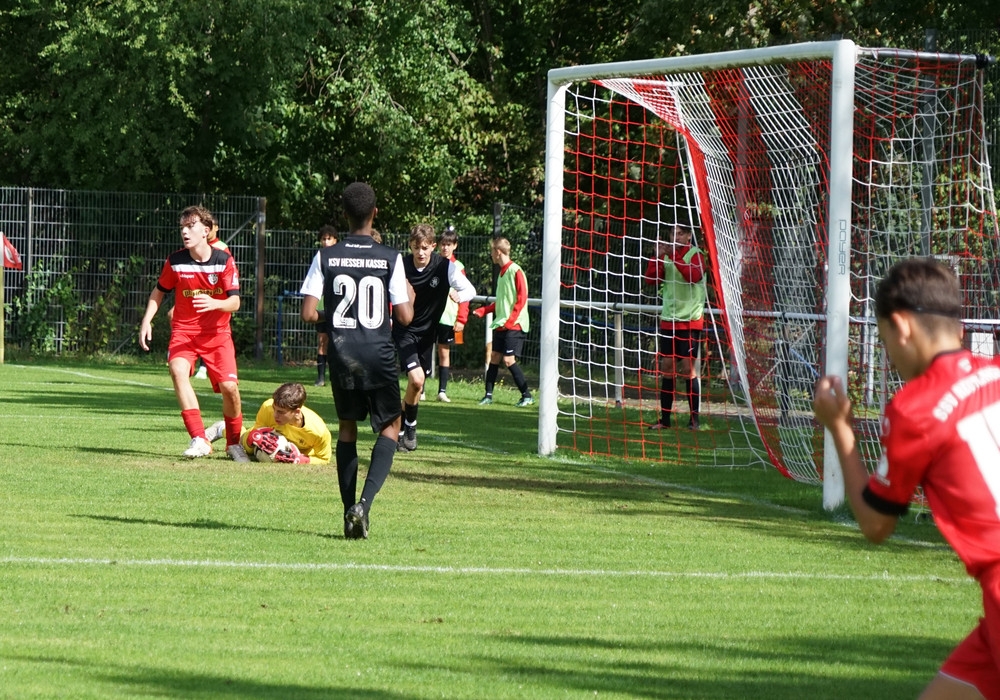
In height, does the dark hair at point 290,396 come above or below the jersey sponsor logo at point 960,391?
below

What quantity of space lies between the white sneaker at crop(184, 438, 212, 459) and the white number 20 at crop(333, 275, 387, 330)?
4.00 m

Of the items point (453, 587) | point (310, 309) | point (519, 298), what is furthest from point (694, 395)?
point (453, 587)

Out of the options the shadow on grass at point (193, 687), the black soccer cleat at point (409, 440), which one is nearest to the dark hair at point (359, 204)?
the shadow on grass at point (193, 687)

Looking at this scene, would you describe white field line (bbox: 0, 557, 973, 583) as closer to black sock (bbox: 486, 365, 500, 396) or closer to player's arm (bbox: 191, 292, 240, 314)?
player's arm (bbox: 191, 292, 240, 314)

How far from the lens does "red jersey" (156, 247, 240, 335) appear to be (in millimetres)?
11656

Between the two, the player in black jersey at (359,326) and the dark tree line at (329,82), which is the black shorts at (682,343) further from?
the dark tree line at (329,82)

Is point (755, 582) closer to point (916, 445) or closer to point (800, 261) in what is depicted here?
point (916, 445)

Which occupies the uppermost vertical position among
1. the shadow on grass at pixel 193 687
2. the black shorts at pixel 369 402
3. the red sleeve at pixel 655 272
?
the red sleeve at pixel 655 272

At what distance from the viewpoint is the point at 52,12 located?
86.0 ft

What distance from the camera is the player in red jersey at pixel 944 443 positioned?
137 inches

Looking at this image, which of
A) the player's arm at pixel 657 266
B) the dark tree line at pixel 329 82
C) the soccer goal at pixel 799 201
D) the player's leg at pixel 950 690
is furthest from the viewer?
the dark tree line at pixel 329 82

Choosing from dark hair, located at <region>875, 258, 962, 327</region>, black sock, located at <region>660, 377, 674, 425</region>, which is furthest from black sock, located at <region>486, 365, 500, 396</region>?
dark hair, located at <region>875, 258, 962, 327</region>

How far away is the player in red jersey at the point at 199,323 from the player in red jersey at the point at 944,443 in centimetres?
847

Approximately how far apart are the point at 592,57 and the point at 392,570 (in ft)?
86.4
